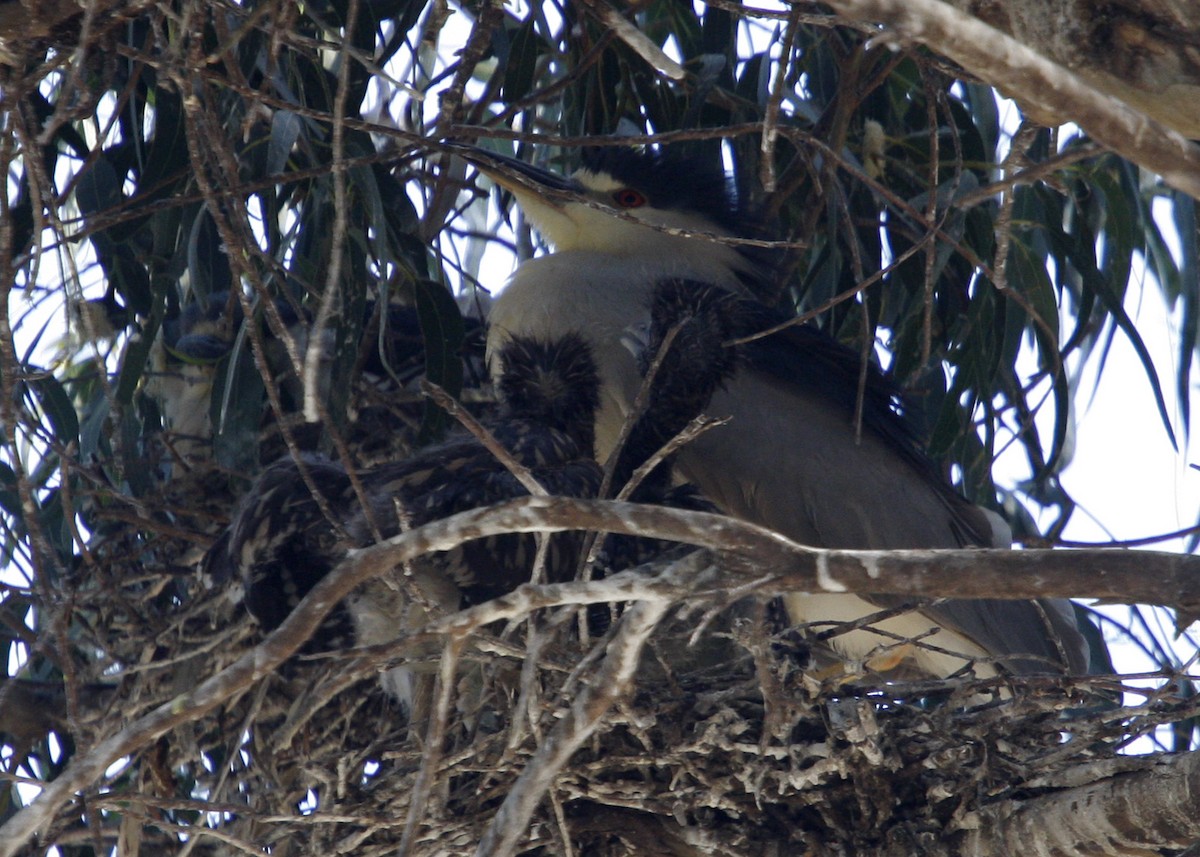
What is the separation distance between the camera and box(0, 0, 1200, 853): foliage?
2104mm

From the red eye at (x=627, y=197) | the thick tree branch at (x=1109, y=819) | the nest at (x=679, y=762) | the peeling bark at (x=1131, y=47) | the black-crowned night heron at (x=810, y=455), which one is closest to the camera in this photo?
the peeling bark at (x=1131, y=47)

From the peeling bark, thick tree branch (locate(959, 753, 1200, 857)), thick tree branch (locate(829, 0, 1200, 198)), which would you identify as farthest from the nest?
thick tree branch (locate(829, 0, 1200, 198))

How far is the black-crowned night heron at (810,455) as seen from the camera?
274 centimetres

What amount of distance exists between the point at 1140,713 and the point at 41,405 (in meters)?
1.80

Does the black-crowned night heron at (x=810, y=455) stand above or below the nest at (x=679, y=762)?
above

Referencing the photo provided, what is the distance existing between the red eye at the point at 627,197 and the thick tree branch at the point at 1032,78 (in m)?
2.33

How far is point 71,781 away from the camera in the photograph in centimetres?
113

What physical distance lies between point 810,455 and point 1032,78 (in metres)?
2.01

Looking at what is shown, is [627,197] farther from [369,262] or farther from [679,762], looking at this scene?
[679,762]

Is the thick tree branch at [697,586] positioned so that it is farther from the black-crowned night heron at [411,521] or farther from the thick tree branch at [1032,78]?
the black-crowned night heron at [411,521]

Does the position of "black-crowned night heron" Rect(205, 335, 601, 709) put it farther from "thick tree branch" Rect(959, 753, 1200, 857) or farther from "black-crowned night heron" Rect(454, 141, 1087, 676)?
"thick tree branch" Rect(959, 753, 1200, 857)

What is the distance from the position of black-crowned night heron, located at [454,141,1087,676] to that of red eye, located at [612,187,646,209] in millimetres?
93

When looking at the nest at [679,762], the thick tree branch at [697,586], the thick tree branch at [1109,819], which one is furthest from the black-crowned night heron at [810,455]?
the thick tree branch at [697,586]

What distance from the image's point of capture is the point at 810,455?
9.47ft
